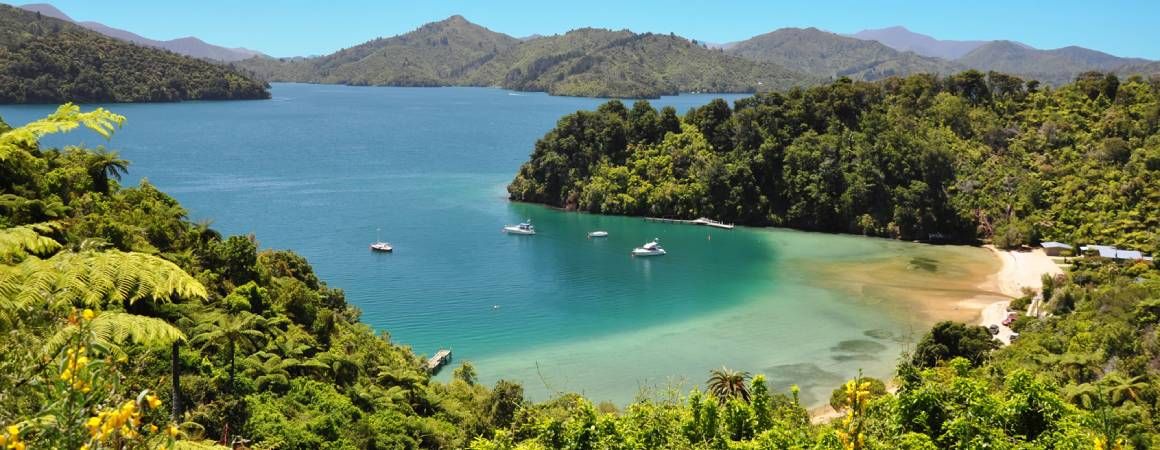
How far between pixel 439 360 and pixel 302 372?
996 centimetres

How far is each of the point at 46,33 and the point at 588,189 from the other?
132 metres

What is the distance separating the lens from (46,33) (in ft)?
484

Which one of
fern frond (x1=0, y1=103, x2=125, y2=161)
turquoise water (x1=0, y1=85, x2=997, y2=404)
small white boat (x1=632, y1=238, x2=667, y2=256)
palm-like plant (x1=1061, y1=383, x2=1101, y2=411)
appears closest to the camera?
fern frond (x1=0, y1=103, x2=125, y2=161)

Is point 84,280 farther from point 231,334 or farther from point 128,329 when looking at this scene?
point 231,334

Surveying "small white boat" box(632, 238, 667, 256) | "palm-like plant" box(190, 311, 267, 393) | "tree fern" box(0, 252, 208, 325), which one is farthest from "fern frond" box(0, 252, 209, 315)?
"small white boat" box(632, 238, 667, 256)

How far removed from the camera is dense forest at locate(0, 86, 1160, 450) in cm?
532

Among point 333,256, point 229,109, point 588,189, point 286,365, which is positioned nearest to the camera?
point 286,365

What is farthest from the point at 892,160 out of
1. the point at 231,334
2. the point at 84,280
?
the point at 84,280

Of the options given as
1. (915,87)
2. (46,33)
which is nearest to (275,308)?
(915,87)

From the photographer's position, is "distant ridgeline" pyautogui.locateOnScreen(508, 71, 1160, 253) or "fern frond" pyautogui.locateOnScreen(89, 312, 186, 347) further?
"distant ridgeline" pyautogui.locateOnScreen(508, 71, 1160, 253)

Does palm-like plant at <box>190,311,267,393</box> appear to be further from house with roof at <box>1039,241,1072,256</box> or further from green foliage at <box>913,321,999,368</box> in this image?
house with roof at <box>1039,241,1072,256</box>

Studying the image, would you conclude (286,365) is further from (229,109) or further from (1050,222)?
(229,109)

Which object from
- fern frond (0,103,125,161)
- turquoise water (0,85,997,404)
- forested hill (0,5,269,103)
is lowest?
turquoise water (0,85,997,404)

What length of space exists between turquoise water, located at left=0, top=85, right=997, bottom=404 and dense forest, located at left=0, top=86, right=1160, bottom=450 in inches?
189
